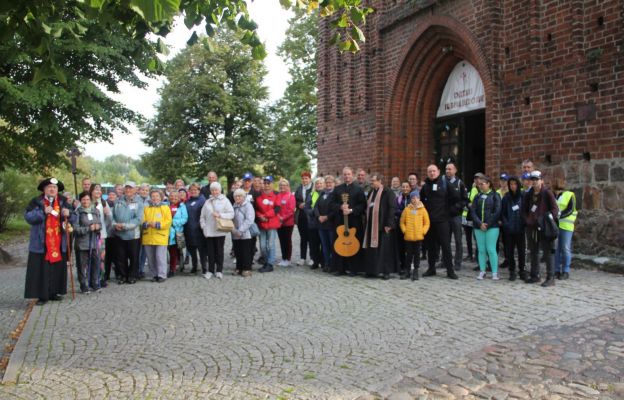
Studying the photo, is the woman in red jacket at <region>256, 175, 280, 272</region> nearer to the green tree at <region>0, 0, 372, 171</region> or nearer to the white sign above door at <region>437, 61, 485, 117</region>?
the green tree at <region>0, 0, 372, 171</region>

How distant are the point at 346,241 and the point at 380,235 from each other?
62 cm

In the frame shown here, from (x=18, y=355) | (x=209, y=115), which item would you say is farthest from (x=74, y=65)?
(x=209, y=115)

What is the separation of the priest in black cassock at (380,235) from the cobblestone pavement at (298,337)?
703 mm

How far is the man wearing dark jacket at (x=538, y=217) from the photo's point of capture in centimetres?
785

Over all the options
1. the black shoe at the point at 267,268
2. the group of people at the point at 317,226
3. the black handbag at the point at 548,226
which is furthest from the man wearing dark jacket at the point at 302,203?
the black handbag at the point at 548,226

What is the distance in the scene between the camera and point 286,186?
10477 millimetres

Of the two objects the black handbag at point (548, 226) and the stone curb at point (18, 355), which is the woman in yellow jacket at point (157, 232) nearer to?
→ the stone curb at point (18, 355)

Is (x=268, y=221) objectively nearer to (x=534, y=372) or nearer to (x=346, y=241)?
(x=346, y=241)

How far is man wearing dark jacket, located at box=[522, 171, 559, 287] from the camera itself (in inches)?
309

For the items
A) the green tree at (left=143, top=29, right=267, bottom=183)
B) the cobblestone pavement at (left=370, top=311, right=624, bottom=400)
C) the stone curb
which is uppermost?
the green tree at (left=143, top=29, right=267, bottom=183)

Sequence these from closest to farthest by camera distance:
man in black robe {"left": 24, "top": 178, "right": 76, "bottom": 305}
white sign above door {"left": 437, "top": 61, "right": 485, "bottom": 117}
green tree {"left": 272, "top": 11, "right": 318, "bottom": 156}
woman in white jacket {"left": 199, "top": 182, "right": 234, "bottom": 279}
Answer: man in black robe {"left": 24, "top": 178, "right": 76, "bottom": 305}
woman in white jacket {"left": 199, "top": 182, "right": 234, "bottom": 279}
white sign above door {"left": 437, "top": 61, "right": 485, "bottom": 117}
green tree {"left": 272, "top": 11, "right": 318, "bottom": 156}

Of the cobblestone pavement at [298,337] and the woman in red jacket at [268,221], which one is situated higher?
the woman in red jacket at [268,221]

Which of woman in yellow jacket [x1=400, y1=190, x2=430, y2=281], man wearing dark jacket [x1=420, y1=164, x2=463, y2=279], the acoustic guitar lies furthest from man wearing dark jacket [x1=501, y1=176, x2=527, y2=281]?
the acoustic guitar

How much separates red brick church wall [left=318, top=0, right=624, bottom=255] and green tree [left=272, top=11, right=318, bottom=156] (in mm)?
16074
